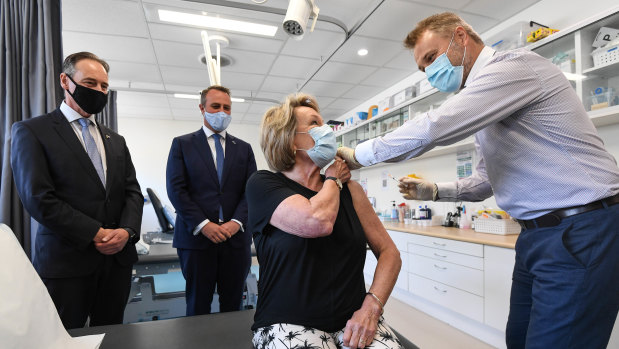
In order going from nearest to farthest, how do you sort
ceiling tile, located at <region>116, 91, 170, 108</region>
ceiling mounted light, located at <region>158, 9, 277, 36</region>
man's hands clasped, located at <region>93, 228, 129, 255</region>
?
man's hands clasped, located at <region>93, 228, 129, 255</region>, ceiling mounted light, located at <region>158, 9, 277, 36</region>, ceiling tile, located at <region>116, 91, 170, 108</region>

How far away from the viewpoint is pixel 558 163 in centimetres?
101

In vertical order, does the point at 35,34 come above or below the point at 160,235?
above

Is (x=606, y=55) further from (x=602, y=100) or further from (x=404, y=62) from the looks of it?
(x=404, y=62)

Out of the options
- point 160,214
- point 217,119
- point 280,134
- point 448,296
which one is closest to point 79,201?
point 217,119

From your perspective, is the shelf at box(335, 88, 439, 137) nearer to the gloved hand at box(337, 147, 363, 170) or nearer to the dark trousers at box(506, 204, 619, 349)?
the gloved hand at box(337, 147, 363, 170)

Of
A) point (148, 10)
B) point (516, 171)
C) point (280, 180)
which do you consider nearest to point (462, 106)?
point (516, 171)

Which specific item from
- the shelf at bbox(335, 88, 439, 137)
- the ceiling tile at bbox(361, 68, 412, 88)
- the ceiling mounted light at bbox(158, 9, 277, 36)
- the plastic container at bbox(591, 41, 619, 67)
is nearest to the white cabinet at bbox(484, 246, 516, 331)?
the plastic container at bbox(591, 41, 619, 67)

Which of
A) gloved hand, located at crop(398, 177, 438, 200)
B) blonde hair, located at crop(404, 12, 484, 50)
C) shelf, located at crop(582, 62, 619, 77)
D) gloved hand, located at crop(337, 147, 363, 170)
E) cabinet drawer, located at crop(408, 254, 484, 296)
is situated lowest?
cabinet drawer, located at crop(408, 254, 484, 296)

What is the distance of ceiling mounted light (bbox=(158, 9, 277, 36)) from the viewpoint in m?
3.03

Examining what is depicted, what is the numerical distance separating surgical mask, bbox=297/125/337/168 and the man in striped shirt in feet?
0.38

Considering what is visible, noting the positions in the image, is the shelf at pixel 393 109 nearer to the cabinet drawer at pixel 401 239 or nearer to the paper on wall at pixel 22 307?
the cabinet drawer at pixel 401 239

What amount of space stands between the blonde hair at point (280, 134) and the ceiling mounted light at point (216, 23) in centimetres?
227

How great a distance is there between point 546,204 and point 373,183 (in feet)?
13.9

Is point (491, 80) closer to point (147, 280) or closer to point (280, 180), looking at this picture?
point (280, 180)
